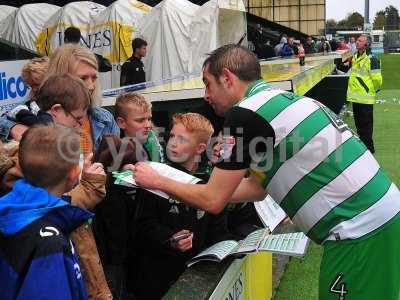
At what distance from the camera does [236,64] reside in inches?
102

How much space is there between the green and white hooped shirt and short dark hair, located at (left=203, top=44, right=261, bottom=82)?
0.12 m

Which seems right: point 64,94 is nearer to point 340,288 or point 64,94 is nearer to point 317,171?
point 317,171

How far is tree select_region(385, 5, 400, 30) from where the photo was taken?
103 m

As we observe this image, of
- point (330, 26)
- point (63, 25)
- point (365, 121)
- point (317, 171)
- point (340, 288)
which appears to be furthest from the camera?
point (330, 26)

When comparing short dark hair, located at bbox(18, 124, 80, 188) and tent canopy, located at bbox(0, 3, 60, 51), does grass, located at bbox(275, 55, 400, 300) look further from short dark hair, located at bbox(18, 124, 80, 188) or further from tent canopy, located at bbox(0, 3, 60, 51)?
tent canopy, located at bbox(0, 3, 60, 51)

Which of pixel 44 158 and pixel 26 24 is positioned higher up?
pixel 26 24

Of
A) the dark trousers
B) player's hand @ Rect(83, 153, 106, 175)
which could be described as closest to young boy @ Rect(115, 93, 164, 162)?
player's hand @ Rect(83, 153, 106, 175)

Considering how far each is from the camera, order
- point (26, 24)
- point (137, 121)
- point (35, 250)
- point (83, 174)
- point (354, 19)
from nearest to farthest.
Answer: point (35, 250) → point (83, 174) → point (137, 121) → point (26, 24) → point (354, 19)

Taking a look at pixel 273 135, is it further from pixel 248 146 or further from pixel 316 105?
pixel 316 105

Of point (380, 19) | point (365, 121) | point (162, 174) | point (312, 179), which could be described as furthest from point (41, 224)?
point (380, 19)

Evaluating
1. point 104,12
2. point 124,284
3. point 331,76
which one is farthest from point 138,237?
point 104,12

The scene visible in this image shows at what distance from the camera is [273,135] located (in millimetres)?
2385

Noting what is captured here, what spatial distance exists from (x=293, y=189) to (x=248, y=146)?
0.28m

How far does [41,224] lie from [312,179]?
1148mm
